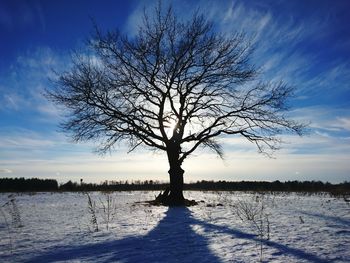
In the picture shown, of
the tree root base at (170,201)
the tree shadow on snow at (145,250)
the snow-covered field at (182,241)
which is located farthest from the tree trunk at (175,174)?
the tree shadow on snow at (145,250)

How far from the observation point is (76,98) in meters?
18.6

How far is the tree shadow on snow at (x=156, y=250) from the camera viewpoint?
638cm

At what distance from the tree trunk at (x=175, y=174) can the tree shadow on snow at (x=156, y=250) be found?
1089 cm

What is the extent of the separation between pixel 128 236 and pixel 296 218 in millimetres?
5370

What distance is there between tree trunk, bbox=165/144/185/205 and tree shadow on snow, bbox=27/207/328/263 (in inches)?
429

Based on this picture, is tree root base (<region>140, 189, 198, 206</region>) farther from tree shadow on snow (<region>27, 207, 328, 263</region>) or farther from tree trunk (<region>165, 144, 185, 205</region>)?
tree shadow on snow (<region>27, 207, 328, 263</region>)

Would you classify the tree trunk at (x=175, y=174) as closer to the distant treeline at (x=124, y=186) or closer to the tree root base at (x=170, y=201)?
the tree root base at (x=170, y=201)

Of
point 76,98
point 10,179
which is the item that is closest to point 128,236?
point 76,98

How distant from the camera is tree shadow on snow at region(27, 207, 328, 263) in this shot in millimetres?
6383

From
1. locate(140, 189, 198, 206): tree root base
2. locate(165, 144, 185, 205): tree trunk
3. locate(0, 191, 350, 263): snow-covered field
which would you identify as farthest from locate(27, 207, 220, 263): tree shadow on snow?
locate(165, 144, 185, 205): tree trunk

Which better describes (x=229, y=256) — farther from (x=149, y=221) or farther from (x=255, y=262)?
(x=149, y=221)

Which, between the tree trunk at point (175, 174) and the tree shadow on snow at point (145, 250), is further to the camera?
the tree trunk at point (175, 174)

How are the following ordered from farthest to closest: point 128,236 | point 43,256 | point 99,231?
point 99,231 < point 128,236 < point 43,256

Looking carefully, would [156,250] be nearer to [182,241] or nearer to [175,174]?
[182,241]
